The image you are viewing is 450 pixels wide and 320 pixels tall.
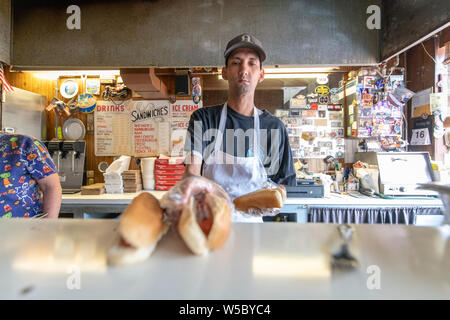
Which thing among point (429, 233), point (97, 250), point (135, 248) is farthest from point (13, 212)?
point (429, 233)

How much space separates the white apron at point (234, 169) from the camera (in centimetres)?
172

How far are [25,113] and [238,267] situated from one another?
431cm

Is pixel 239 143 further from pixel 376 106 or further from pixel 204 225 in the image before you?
pixel 376 106

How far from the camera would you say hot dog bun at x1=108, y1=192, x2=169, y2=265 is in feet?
1.52

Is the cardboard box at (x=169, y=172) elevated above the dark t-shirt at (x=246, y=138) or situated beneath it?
situated beneath

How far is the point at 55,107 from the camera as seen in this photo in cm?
362

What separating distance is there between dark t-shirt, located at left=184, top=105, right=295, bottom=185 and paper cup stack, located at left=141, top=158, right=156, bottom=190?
71.7 inches

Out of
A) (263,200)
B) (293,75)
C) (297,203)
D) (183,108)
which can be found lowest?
(297,203)

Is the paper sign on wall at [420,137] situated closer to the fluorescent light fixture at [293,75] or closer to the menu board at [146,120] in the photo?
the fluorescent light fixture at [293,75]

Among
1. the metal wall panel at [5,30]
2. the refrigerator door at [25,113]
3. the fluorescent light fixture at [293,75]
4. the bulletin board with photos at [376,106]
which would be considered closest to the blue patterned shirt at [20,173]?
the metal wall panel at [5,30]

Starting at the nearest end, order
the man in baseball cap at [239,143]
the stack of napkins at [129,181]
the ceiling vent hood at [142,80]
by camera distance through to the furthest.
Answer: the man in baseball cap at [239,143]
the ceiling vent hood at [142,80]
the stack of napkins at [129,181]

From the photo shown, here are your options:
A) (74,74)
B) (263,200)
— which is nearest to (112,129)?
(74,74)

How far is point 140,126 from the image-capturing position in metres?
3.73

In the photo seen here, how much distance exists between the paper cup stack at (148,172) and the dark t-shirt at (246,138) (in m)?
1.82
